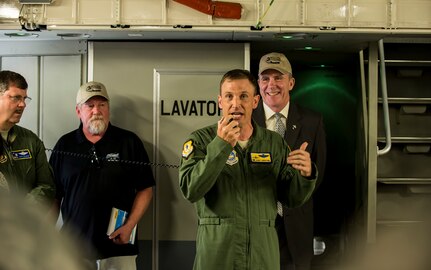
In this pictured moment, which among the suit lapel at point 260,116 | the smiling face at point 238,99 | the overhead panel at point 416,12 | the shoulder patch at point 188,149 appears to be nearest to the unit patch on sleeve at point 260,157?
the smiling face at point 238,99

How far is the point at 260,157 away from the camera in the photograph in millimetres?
3438

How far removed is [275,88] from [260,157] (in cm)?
159

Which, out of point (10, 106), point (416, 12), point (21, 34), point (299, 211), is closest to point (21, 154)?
point (10, 106)

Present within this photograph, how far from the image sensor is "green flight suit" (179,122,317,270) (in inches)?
130

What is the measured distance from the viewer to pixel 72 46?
5422 millimetres

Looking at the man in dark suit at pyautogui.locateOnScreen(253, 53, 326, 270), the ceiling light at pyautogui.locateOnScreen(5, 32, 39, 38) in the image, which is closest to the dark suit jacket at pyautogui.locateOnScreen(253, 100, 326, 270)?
the man in dark suit at pyautogui.locateOnScreen(253, 53, 326, 270)

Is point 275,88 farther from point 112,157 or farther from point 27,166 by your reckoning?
→ point 27,166

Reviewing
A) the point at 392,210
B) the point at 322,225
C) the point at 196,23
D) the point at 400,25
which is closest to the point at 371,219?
the point at 392,210

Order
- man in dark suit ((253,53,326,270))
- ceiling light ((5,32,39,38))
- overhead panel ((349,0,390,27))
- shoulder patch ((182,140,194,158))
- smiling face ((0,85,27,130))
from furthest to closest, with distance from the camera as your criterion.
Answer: ceiling light ((5,32,39,38)), overhead panel ((349,0,390,27)), man in dark suit ((253,53,326,270)), smiling face ((0,85,27,130)), shoulder patch ((182,140,194,158))

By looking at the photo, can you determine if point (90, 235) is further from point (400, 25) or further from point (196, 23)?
point (400, 25)

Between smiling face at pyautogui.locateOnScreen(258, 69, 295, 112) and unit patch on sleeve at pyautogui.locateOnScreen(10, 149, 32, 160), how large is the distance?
1.92 meters

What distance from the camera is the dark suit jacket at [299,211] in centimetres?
464

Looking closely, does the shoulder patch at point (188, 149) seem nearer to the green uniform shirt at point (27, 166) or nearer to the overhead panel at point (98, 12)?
the green uniform shirt at point (27, 166)

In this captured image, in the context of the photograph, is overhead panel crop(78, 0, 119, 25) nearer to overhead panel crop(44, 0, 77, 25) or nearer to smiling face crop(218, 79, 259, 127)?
overhead panel crop(44, 0, 77, 25)
